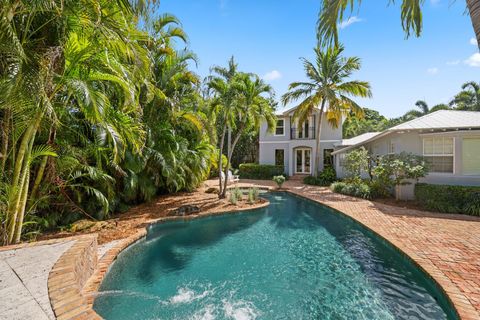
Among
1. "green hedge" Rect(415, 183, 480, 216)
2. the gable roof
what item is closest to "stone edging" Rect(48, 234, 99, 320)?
"green hedge" Rect(415, 183, 480, 216)

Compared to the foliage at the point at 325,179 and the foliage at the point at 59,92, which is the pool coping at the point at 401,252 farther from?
the foliage at the point at 325,179

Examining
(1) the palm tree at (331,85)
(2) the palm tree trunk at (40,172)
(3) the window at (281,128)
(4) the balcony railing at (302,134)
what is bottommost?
(2) the palm tree trunk at (40,172)

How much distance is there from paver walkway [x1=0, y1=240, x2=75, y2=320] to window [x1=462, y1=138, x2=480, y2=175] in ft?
51.0

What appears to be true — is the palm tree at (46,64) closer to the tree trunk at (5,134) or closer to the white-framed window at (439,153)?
the tree trunk at (5,134)

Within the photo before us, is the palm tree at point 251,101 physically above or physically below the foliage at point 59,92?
above

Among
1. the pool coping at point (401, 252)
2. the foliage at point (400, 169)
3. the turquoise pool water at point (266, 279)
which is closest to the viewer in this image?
the pool coping at point (401, 252)

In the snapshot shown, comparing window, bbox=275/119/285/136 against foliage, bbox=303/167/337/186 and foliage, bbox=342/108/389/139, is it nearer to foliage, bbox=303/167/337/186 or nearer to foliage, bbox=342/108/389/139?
foliage, bbox=303/167/337/186

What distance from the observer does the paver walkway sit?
2.54 meters

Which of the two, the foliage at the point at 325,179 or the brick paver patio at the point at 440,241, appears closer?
the brick paver patio at the point at 440,241

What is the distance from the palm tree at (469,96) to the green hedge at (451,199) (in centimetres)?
2701

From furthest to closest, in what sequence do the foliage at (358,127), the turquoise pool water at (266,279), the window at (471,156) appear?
the foliage at (358,127) < the window at (471,156) < the turquoise pool water at (266,279)

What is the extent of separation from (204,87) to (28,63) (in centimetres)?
830

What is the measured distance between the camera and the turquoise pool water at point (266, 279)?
395 centimetres

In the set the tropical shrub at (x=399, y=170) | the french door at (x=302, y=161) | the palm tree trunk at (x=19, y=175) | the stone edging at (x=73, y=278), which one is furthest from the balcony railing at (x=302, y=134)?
the palm tree trunk at (x=19, y=175)
